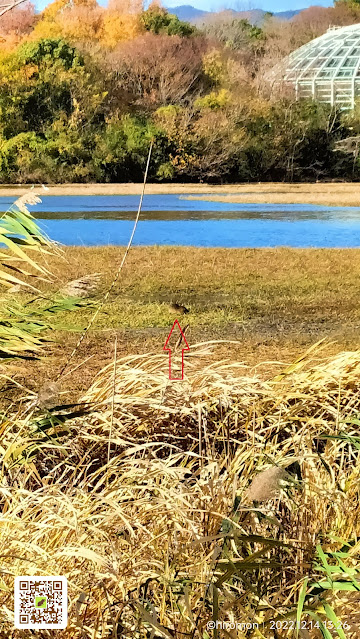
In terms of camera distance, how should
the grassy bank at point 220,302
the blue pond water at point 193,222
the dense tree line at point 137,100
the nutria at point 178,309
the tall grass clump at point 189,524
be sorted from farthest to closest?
the blue pond water at point 193,222
the dense tree line at point 137,100
the nutria at point 178,309
the grassy bank at point 220,302
the tall grass clump at point 189,524

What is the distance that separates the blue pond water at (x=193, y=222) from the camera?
13.9ft

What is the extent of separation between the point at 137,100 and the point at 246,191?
0.67 meters

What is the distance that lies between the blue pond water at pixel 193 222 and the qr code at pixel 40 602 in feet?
9.57

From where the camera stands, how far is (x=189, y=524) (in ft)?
4.32

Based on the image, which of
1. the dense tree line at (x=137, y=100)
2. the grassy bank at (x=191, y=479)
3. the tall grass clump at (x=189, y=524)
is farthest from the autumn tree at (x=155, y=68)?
the tall grass clump at (x=189, y=524)

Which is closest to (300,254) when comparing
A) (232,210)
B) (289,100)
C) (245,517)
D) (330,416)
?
(232,210)

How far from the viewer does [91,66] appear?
3.91 m

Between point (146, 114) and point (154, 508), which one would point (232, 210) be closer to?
point (146, 114)

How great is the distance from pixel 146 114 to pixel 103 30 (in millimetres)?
451

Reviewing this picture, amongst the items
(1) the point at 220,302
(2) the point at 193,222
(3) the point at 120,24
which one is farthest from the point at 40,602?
(2) the point at 193,222

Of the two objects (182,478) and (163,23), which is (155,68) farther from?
(182,478)

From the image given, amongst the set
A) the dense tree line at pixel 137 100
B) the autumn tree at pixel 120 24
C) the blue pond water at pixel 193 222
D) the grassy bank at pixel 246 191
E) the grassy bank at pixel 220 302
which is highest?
the autumn tree at pixel 120 24

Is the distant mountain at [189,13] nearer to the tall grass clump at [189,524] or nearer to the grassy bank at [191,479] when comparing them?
the grassy bank at [191,479]

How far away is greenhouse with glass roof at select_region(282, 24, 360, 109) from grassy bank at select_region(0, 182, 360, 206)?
0.47 meters
